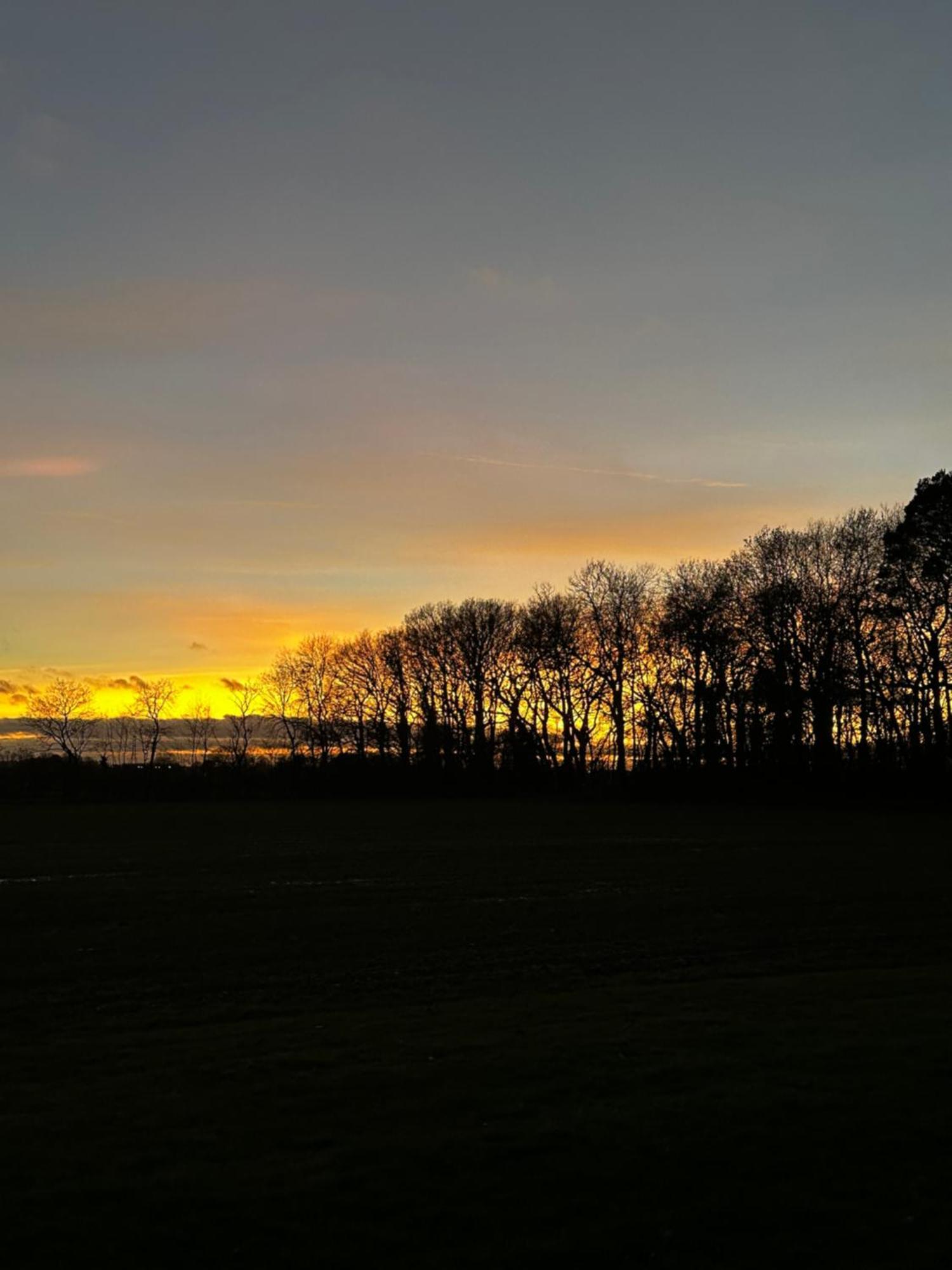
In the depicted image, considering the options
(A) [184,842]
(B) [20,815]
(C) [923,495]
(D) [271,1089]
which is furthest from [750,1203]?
(B) [20,815]

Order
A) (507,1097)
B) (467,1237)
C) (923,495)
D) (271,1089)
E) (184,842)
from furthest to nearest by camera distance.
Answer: (923,495), (184,842), (271,1089), (507,1097), (467,1237)

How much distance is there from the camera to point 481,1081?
11422 millimetres

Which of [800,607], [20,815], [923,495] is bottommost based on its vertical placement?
[20,815]

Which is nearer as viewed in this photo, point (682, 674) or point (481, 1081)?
point (481, 1081)

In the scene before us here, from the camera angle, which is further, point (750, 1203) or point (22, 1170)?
point (22, 1170)

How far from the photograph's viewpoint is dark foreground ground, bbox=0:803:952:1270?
297 inches

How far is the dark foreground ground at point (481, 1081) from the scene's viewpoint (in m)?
7.54

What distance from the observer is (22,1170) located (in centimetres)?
886

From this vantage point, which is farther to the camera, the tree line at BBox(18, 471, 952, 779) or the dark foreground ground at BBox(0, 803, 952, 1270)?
the tree line at BBox(18, 471, 952, 779)

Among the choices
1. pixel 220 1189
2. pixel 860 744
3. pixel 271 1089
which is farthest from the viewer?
pixel 860 744

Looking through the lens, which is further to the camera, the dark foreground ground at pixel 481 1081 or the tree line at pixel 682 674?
the tree line at pixel 682 674

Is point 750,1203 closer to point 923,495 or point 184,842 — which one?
point 184,842

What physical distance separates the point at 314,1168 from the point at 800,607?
258ft

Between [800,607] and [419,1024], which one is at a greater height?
[800,607]
